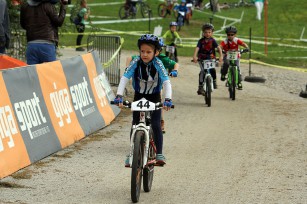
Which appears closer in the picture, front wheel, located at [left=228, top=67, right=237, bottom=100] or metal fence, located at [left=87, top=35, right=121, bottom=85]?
metal fence, located at [left=87, top=35, right=121, bottom=85]

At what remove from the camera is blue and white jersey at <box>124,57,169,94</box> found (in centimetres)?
1013

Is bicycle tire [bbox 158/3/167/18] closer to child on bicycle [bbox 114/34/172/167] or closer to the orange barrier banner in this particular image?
the orange barrier banner

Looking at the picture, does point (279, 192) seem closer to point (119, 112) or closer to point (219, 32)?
point (119, 112)

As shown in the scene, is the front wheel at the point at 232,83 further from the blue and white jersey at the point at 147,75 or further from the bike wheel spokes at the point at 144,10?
the bike wheel spokes at the point at 144,10

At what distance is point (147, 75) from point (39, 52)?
481cm

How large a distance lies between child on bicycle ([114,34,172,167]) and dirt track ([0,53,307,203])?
79 cm

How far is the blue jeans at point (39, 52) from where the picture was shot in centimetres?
1455

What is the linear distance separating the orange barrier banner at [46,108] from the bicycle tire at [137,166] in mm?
1927

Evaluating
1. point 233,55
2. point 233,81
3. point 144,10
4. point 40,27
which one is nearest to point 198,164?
point 40,27

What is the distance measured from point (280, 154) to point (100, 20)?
3249cm

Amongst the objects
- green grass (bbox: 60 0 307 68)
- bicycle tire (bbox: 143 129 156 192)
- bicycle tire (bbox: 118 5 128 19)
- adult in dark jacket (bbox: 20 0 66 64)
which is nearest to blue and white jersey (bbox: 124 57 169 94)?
bicycle tire (bbox: 143 129 156 192)

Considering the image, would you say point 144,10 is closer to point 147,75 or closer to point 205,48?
point 205,48

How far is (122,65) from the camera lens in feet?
92.6

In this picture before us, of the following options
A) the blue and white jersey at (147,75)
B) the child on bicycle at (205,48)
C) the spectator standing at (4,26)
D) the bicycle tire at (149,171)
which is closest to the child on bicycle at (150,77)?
the blue and white jersey at (147,75)
